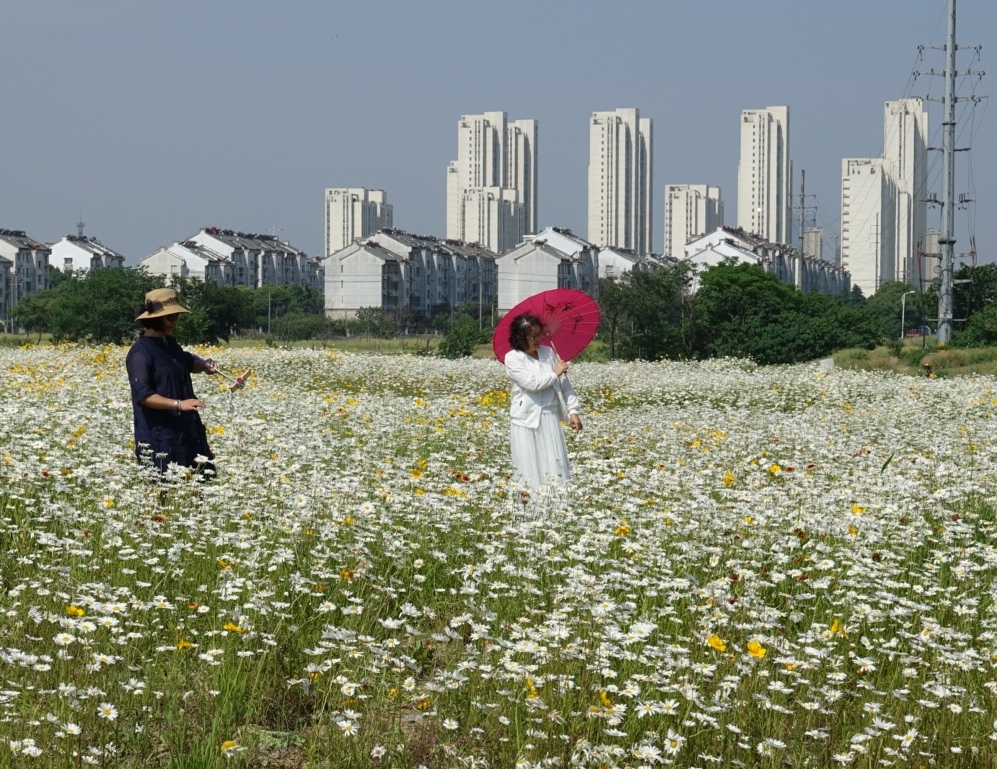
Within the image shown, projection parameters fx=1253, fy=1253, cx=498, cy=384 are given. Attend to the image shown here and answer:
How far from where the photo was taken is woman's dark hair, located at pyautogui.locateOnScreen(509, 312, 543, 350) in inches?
279

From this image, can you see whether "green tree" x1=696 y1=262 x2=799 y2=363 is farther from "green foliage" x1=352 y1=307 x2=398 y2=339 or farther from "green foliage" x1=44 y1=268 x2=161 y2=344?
"green foliage" x1=352 y1=307 x2=398 y2=339

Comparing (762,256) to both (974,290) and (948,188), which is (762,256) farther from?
(948,188)

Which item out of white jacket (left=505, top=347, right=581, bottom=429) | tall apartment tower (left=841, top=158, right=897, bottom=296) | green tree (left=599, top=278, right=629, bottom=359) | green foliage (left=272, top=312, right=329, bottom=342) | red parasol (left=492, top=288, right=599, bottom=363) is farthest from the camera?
tall apartment tower (left=841, top=158, right=897, bottom=296)

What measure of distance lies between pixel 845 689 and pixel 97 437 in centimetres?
459

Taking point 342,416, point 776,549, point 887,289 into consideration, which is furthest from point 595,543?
point 887,289

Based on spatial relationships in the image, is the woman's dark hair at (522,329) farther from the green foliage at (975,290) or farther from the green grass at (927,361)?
the green foliage at (975,290)

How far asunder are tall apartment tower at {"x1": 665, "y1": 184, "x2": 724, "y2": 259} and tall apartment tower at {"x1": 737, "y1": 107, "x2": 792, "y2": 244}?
25.2ft

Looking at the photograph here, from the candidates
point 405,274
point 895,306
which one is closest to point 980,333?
point 895,306

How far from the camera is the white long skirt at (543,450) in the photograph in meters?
7.07

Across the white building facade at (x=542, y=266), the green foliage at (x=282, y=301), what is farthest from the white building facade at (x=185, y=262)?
the white building facade at (x=542, y=266)

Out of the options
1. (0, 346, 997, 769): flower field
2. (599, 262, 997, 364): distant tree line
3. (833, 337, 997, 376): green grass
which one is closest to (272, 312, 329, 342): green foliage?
(599, 262, 997, 364): distant tree line

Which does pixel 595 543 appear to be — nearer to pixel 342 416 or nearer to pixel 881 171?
pixel 342 416

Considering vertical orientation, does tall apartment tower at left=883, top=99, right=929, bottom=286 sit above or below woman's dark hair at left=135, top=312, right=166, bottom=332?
above

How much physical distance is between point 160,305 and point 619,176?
161 metres
